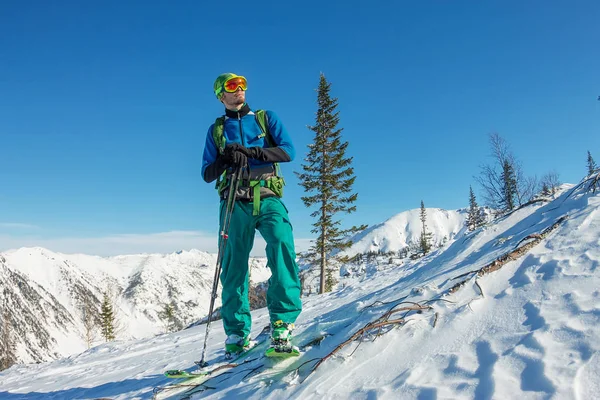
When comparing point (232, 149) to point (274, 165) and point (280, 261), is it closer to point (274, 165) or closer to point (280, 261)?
point (274, 165)

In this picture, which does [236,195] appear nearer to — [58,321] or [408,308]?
[408,308]

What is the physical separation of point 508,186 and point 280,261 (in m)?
25.4

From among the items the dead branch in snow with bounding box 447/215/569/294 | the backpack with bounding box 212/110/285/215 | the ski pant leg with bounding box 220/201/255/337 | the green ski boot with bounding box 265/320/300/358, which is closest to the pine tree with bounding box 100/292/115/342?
the ski pant leg with bounding box 220/201/255/337

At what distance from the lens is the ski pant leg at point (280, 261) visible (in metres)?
3.32

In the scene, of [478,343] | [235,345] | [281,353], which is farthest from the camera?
[235,345]

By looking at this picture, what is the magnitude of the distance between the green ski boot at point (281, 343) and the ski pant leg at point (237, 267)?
0.72 meters

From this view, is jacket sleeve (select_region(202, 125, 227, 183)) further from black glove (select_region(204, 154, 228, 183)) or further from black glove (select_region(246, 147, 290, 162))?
black glove (select_region(246, 147, 290, 162))

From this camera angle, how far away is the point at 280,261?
134 inches

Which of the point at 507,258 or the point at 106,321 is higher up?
the point at 507,258

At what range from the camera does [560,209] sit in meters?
4.30

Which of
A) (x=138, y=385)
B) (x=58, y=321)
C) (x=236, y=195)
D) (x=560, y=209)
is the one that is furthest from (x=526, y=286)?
(x=58, y=321)

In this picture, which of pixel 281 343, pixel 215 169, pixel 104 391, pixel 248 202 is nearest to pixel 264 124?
pixel 215 169

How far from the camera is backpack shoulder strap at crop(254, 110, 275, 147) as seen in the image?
3.98 meters

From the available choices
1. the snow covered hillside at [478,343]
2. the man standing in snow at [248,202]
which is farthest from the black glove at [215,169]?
the snow covered hillside at [478,343]
